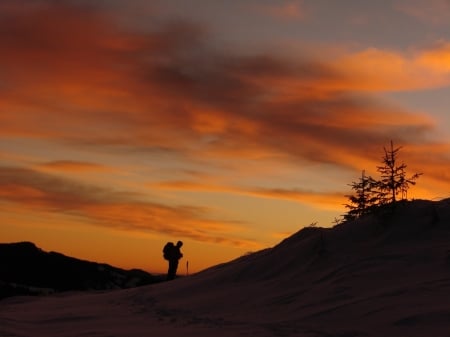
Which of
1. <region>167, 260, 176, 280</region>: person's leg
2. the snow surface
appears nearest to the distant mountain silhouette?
<region>167, 260, 176, 280</region>: person's leg

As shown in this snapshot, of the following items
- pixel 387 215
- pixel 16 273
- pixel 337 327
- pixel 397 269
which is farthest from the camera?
pixel 16 273

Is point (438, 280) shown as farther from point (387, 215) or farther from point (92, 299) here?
point (92, 299)

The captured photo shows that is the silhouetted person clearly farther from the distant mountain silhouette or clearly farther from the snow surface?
the snow surface

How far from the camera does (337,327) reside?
10367 millimetres

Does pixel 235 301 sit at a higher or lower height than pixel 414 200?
lower

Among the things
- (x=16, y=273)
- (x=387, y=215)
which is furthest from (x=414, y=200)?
(x=16, y=273)

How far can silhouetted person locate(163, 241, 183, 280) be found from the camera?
2611cm

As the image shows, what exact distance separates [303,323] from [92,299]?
8980 mm

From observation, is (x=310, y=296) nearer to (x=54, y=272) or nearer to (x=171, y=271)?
(x=171, y=271)

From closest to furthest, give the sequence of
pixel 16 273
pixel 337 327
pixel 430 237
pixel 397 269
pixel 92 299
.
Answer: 1. pixel 337 327
2. pixel 397 269
3. pixel 430 237
4. pixel 92 299
5. pixel 16 273

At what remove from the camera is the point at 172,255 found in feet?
86.2

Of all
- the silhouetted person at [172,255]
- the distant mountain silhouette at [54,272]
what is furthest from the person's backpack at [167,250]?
the distant mountain silhouette at [54,272]

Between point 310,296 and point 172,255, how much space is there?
14.3 meters

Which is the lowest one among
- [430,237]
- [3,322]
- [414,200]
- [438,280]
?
[3,322]
